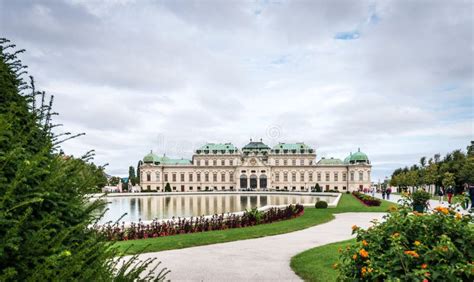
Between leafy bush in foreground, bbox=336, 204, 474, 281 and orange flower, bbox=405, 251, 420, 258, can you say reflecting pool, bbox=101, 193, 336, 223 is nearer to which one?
leafy bush in foreground, bbox=336, 204, 474, 281

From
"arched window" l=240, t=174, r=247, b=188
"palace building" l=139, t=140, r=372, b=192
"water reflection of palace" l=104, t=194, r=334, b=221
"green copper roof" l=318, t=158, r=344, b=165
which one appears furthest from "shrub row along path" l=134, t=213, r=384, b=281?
"green copper roof" l=318, t=158, r=344, b=165

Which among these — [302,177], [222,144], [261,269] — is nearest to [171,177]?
[222,144]

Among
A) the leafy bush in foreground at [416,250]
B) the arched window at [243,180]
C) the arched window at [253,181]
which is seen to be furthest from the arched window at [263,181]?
the leafy bush in foreground at [416,250]

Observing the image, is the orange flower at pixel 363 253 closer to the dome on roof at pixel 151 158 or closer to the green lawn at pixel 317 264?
the green lawn at pixel 317 264

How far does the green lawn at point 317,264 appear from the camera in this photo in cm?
769

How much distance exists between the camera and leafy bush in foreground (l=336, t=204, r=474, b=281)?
3.80 metres

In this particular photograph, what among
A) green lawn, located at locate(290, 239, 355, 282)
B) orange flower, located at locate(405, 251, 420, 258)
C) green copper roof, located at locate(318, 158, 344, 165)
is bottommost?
green lawn, located at locate(290, 239, 355, 282)

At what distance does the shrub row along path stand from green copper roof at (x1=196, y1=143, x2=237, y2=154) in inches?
3661

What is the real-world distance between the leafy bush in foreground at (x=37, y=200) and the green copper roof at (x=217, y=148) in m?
103

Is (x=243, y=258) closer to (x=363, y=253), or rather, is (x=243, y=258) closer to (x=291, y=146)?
(x=363, y=253)

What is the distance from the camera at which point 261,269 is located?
8.39 meters

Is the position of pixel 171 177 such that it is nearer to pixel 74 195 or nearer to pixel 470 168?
pixel 470 168

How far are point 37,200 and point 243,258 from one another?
318 inches

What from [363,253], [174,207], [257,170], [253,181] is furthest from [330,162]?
[363,253]
